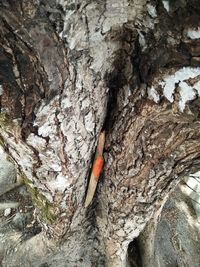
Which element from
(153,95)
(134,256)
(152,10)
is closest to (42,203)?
(153,95)

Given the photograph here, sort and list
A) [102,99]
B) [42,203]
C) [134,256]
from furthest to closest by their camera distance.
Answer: [134,256], [42,203], [102,99]

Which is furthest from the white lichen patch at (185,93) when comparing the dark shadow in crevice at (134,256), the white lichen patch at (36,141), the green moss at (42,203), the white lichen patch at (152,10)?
the dark shadow in crevice at (134,256)

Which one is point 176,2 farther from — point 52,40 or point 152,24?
point 52,40

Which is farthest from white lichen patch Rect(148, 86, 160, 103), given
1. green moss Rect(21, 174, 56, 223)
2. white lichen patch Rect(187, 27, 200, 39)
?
green moss Rect(21, 174, 56, 223)

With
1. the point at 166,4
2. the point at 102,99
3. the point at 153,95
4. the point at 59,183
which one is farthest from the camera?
the point at 59,183

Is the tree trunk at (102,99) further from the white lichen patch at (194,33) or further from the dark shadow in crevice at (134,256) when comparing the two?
the dark shadow in crevice at (134,256)

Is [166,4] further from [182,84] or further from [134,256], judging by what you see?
[134,256]

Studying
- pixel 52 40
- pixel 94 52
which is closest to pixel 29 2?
pixel 52 40
